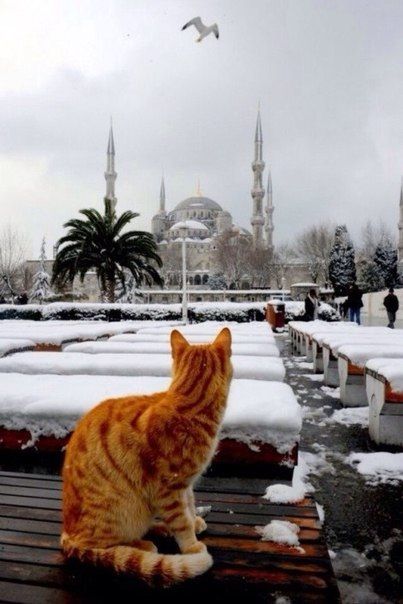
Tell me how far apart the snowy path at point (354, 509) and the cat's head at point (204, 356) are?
1417 mm

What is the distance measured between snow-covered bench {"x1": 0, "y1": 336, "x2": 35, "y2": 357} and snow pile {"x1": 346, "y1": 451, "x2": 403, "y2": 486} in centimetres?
509

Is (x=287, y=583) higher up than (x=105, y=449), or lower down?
lower down

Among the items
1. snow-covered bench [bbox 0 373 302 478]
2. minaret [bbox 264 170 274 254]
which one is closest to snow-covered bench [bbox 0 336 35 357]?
snow-covered bench [bbox 0 373 302 478]

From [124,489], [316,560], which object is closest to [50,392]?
[124,489]

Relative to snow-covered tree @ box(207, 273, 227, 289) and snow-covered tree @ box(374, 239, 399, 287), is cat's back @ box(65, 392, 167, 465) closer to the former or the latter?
snow-covered tree @ box(374, 239, 399, 287)

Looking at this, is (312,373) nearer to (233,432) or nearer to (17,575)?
(233,432)

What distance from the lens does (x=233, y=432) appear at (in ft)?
9.25

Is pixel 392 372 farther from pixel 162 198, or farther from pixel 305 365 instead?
pixel 162 198

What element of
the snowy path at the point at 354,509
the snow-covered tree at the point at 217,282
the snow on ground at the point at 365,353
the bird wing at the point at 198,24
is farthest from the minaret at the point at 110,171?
the snowy path at the point at 354,509

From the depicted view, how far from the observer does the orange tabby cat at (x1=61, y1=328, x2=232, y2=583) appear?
1682 mm

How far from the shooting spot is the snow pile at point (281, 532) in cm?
192

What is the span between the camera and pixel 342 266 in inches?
1884

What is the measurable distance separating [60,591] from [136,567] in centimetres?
26

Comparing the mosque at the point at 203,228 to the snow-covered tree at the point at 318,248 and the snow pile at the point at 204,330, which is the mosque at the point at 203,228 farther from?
the snow pile at the point at 204,330
